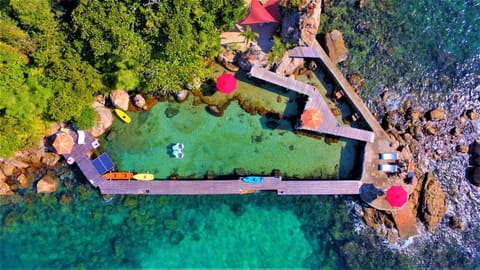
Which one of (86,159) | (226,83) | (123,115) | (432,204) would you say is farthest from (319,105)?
(86,159)

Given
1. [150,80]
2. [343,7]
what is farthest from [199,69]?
[343,7]

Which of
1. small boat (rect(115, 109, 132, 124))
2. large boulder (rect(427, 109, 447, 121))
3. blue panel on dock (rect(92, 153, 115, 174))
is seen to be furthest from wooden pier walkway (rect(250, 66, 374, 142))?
blue panel on dock (rect(92, 153, 115, 174))

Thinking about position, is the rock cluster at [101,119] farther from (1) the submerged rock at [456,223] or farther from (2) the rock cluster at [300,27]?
(1) the submerged rock at [456,223]

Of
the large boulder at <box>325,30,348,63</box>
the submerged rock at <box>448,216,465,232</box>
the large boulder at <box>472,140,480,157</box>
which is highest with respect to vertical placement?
the large boulder at <box>325,30,348,63</box>

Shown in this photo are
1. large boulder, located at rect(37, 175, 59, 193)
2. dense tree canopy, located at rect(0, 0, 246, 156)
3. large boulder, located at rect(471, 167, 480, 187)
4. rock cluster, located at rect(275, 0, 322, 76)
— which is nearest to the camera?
dense tree canopy, located at rect(0, 0, 246, 156)

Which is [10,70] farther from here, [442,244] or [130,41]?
[442,244]

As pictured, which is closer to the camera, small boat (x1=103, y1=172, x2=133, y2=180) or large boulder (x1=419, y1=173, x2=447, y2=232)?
small boat (x1=103, y1=172, x2=133, y2=180)

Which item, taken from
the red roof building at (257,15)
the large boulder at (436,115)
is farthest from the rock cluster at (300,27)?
the large boulder at (436,115)

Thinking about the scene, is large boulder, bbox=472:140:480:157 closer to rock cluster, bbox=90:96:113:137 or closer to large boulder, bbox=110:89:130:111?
large boulder, bbox=110:89:130:111
